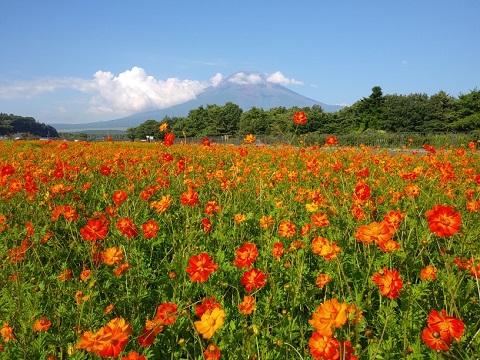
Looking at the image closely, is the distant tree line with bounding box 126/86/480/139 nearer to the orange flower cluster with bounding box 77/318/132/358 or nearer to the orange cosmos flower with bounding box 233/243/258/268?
the orange cosmos flower with bounding box 233/243/258/268

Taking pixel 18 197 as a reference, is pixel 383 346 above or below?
below

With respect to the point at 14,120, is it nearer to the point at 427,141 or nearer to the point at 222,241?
the point at 427,141

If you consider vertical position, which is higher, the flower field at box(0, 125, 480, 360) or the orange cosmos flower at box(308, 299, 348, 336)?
the orange cosmos flower at box(308, 299, 348, 336)

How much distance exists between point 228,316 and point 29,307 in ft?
3.43

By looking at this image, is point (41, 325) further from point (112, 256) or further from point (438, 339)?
point (438, 339)

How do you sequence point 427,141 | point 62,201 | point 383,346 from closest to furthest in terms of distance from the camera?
point 383,346, point 62,201, point 427,141

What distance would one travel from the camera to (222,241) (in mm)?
2701

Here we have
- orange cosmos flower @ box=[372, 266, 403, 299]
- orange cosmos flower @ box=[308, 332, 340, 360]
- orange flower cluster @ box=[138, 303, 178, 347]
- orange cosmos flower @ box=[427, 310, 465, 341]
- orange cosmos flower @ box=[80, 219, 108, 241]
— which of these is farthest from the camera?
orange cosmos flower @ box=[80, 219, 108, 241]

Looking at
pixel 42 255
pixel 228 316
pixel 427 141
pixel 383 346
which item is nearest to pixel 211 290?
→ pixel 228 316

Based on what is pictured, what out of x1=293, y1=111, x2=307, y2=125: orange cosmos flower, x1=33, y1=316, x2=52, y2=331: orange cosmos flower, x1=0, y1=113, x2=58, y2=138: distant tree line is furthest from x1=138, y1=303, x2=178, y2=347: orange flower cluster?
x1=0, y1=113, x2=58, y2=138: distant tree line

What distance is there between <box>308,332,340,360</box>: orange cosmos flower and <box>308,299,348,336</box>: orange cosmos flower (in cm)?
2

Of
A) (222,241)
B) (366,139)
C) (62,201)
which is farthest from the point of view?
(366,139)

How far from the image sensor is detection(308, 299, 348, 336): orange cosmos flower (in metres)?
1.02

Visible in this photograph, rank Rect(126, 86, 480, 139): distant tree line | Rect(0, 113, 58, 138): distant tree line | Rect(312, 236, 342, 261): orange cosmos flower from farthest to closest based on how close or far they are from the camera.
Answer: Rect(0, 113, 58, 138): distant tree line, Rect(126, 86, 480, 139): distant tree line, Rect(312, 236, 342, 261): orange cosmos flower
